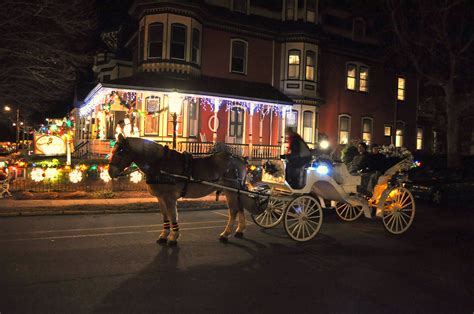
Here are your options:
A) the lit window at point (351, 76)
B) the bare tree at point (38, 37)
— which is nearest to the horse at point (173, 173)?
the bare tree at point (38, 37)

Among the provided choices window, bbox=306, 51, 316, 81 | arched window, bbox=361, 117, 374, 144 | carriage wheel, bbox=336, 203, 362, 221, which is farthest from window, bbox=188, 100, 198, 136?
arched window, bbox=361, 117, 374, 144

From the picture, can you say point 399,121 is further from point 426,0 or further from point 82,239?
point 82,239

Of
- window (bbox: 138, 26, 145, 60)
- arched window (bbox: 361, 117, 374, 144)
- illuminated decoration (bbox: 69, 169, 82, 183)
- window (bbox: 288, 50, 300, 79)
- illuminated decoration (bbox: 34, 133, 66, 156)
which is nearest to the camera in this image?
illuminated decoration (bbox: 69, 169, 82, 183)

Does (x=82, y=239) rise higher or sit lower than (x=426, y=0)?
lower

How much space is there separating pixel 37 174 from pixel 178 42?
11.0 meters

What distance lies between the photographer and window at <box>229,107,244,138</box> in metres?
25.3

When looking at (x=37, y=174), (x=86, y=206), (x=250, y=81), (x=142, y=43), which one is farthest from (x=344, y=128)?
(x=86, y=206)

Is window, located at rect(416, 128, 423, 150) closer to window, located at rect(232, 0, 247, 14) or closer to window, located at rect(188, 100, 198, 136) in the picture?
window, located at rect(232, 0, 247, 14)

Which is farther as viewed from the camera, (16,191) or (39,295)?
(16,191)

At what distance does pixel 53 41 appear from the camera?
18359 millimetres

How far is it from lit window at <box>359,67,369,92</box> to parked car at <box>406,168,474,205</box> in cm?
1336

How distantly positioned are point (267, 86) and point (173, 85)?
23.0ft

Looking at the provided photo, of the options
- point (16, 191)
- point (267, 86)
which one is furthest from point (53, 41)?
point (267, 86)

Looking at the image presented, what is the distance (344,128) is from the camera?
30031 mm
